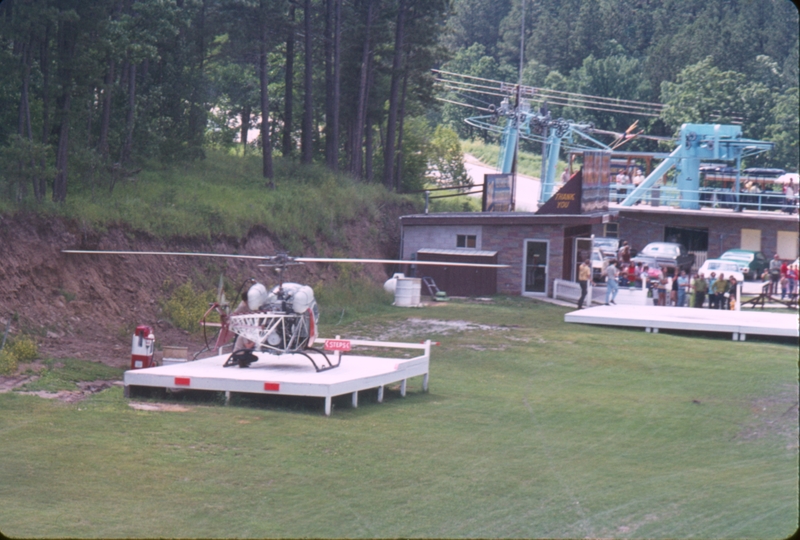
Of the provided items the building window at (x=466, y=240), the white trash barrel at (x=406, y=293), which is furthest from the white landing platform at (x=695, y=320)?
the building window at (x=466, y=240)

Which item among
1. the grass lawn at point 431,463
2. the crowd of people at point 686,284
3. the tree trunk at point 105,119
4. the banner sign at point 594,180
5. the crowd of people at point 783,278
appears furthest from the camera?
the banner sign at point 594,180

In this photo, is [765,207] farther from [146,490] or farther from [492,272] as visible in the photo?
[146,490]

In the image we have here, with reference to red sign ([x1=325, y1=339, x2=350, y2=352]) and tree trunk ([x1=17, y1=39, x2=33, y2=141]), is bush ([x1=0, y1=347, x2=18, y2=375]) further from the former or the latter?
tree trunk ([x1=17, y1=39, x2=33, y2=141])

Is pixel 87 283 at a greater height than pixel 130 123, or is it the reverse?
pixel 130 123

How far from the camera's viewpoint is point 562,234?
89.4 feet

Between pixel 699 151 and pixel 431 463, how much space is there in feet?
59.2

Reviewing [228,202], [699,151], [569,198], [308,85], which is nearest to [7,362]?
[228,202]

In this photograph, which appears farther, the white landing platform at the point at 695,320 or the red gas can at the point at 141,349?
the white landing platform at the point at 695,320

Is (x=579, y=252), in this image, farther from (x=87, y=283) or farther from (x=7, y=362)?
(x=7, y=362)

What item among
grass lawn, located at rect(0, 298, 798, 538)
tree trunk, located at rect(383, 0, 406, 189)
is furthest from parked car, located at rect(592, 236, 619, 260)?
grass lawn, located at rect(0, 298, 798, 538)

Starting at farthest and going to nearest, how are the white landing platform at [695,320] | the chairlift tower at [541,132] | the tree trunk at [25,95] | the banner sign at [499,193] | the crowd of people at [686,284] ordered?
the chairlift tower at [541,132], the banner sign at [499,193], the crowd of people at [686,284], the white landing platform at [695,320], the tree trunk at [25,95]

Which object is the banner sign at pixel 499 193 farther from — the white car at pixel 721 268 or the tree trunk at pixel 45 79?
the tree trunk at pixel 45 79

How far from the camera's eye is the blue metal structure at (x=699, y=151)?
72.2 ft

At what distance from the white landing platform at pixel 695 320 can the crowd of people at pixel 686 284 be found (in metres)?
1.06
